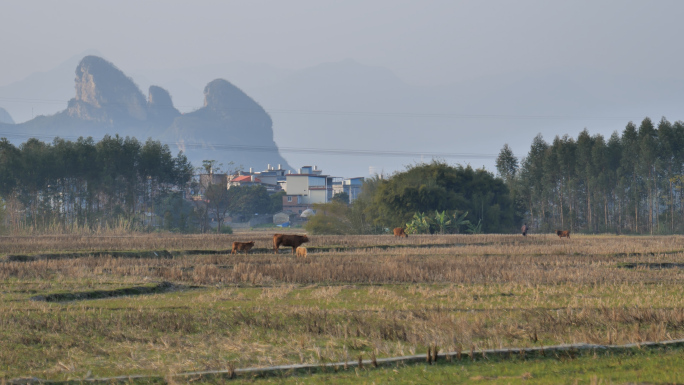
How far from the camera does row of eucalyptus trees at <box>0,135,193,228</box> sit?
60.2m

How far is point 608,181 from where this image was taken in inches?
3132

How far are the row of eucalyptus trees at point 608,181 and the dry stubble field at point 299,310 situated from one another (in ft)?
161

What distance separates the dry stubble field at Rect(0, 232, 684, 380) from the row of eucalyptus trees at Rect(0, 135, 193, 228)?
37.4 meters

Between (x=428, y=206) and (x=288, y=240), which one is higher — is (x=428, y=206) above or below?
above

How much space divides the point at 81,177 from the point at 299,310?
189 ft

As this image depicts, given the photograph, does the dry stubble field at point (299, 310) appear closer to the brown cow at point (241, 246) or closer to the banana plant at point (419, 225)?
the brown cow at point (241, 246)

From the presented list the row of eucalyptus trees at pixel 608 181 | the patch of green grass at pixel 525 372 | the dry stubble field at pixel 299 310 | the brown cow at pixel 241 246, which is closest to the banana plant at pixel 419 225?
the row of eucalyptus trees at pixel 608 181

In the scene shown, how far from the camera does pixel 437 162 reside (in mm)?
72500

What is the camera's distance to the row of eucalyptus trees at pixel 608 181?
71625mm

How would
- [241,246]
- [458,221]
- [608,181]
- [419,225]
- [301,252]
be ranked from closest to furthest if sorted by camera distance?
1. [301,252]
2. [241,246]
3. [419,225]
4. [458,221]
5. [608,181]

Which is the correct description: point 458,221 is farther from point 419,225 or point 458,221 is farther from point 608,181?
point 608,181

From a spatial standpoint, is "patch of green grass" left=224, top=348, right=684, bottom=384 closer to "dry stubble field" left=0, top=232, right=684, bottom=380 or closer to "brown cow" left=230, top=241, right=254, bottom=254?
"dry stubble field" left=0, top=232, right=684, bottom=380

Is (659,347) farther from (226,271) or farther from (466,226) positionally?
(466,226)

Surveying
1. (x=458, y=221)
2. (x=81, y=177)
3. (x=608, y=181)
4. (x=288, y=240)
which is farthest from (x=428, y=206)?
(x=288, y=240)
